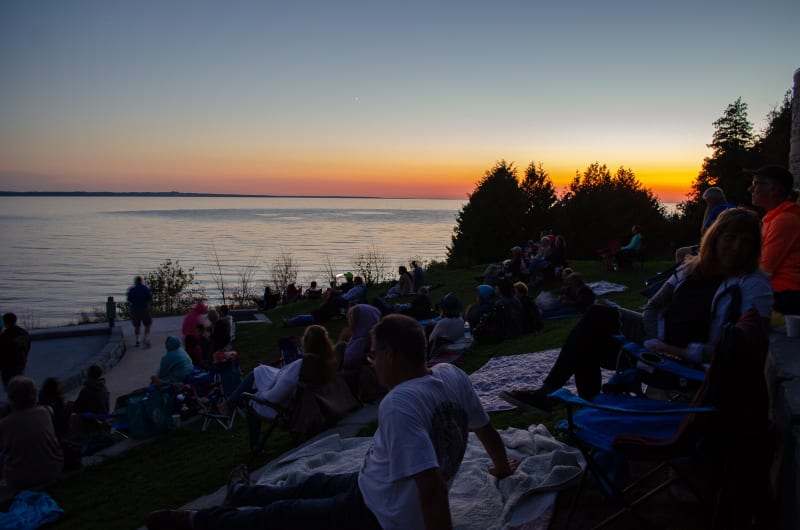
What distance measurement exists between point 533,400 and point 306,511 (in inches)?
78.2

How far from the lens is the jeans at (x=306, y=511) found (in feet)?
8.51

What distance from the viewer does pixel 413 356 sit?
2.52 m

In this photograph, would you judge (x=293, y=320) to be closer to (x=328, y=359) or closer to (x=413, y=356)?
(x=328, y=359)

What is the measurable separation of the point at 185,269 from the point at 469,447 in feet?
151

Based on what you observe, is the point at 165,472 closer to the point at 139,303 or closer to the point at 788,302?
the point at 788,302

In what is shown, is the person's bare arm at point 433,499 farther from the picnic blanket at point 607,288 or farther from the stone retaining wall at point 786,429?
the picnic blanket at point 607,288

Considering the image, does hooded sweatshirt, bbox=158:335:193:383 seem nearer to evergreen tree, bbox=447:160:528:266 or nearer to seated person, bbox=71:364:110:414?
seated person, bbox=71:364:110:414

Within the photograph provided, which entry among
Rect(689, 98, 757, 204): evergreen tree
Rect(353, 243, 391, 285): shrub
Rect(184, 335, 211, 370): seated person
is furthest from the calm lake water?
Rect(689, 98, 757, 204): evergreen tree

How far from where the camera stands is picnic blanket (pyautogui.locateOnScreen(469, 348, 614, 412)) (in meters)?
5.72

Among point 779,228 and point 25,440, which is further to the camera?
point 25,440

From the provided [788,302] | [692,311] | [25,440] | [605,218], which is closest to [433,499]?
[692,311]

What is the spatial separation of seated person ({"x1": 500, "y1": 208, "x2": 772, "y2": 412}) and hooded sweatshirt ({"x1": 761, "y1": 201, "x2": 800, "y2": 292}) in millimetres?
1088

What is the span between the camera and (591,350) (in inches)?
155

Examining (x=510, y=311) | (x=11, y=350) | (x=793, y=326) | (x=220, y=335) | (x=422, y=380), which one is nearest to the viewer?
(x=422, y=380)
